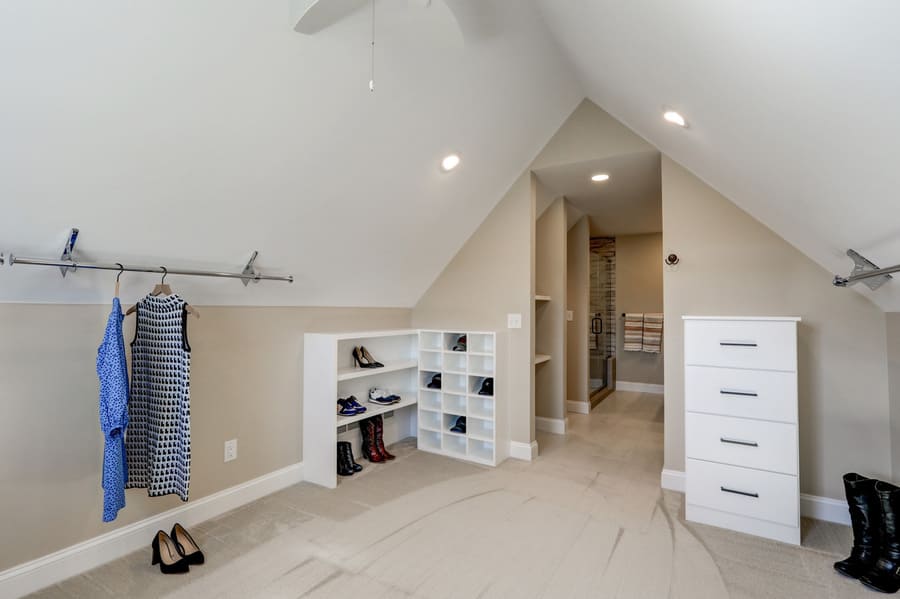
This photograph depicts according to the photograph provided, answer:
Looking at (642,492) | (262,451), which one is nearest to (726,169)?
(642,492)

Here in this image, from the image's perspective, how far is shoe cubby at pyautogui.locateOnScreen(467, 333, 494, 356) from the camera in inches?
134

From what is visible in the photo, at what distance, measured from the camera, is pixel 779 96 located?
135cm

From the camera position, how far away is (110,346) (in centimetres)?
182

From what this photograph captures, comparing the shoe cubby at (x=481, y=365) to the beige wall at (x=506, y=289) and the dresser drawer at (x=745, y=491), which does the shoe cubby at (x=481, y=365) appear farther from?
the dresser drawer at (x=745, y=491)

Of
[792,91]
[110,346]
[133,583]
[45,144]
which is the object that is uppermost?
[792,91]

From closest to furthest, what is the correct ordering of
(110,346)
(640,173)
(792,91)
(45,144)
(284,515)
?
1. (792,91)
2. (45,144)
3. (110,346)
4. (284,515)
5. (640,173)

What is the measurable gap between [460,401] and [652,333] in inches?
151

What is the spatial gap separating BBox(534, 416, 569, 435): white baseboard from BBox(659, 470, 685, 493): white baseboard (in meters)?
1.29

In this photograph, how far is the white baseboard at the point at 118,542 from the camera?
175cm

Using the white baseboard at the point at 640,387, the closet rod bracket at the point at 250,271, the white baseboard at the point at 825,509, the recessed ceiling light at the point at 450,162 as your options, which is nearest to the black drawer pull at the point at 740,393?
the white baseboard at the point at 825,509

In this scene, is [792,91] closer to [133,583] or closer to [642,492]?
[642,492]

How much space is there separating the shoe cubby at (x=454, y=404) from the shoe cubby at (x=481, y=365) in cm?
25

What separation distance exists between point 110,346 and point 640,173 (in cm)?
366

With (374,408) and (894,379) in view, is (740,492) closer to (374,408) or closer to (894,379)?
(894,379)
